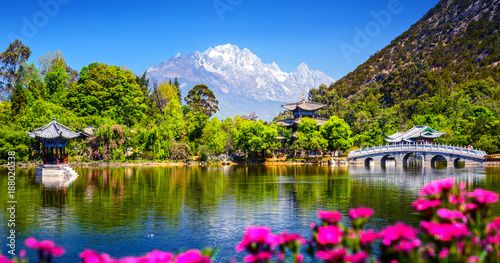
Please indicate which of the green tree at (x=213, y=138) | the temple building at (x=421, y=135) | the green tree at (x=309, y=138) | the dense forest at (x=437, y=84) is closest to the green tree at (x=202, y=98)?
the green tree at (x=213, y=138)

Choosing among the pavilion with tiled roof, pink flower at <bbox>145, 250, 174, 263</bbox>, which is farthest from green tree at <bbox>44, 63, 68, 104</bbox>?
pink flower at <bbox>145, 250, 174, 263</bbox>

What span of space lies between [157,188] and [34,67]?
179ft

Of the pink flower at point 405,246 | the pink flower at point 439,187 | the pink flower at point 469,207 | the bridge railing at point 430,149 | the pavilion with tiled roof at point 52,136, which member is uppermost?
the pavilion with tiled roof at point 52,136

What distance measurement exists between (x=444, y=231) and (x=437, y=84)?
9385 cm

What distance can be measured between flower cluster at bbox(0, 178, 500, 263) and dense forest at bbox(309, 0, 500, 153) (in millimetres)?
54272

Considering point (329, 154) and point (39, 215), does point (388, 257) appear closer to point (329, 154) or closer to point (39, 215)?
point (39, 215)

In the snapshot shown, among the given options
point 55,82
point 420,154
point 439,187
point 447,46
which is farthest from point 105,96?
point 447,46

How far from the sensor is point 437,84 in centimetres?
9088

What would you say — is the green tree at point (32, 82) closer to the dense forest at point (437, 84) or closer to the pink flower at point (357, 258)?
the dense forest at point (437, 84)

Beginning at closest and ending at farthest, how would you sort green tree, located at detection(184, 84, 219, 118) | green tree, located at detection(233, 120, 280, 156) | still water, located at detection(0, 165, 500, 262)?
still water, located at detection(0, 165, 500, 262) < green tree, located at detection(233, 120, 280, 156) < green tree, located at detection(184, 84, 219, 118)

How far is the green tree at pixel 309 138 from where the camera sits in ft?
196

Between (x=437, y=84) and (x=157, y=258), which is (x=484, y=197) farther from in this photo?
(x=437, y=84)

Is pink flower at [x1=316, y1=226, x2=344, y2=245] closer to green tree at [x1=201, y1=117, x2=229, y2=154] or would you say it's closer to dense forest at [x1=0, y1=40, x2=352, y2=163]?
dense forest at [x1=0, y1=40, x2=352, y2=163]

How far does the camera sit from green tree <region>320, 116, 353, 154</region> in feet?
197
